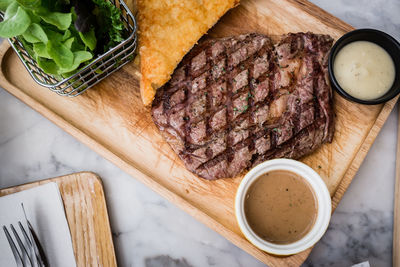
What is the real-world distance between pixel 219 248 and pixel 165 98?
1448mm

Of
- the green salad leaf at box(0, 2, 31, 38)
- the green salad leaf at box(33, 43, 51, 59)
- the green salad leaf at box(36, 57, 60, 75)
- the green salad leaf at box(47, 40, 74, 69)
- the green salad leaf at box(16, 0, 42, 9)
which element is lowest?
the green salad leaf at box(36, 57, 60, 75)

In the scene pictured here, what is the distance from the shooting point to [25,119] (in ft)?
10.4

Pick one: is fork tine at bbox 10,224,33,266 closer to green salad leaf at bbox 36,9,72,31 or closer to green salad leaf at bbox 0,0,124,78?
green salad leaf at bbox 0,0,124,78

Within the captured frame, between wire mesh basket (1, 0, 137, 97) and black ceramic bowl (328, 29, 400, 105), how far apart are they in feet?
5.28

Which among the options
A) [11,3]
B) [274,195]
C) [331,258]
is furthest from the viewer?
[331,258]

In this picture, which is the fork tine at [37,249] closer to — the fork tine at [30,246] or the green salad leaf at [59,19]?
the fork tine at [30,246]

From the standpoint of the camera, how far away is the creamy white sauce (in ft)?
8.90

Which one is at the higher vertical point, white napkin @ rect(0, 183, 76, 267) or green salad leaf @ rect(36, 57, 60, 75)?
green salad leaf @ rect(36, 57, 60, 75)

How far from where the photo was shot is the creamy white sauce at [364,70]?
8.90ft

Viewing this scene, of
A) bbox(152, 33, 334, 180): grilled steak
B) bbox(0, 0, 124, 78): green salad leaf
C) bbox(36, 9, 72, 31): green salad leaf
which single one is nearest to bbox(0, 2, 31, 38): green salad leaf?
bbox(0, 0, 124, 78): green salad leaf

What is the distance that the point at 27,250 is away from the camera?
9.14ft

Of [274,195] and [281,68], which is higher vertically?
[281,68]

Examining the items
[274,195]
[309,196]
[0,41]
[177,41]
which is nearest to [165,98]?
[177,41]

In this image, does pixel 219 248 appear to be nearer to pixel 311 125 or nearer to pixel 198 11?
pixel 311 125
